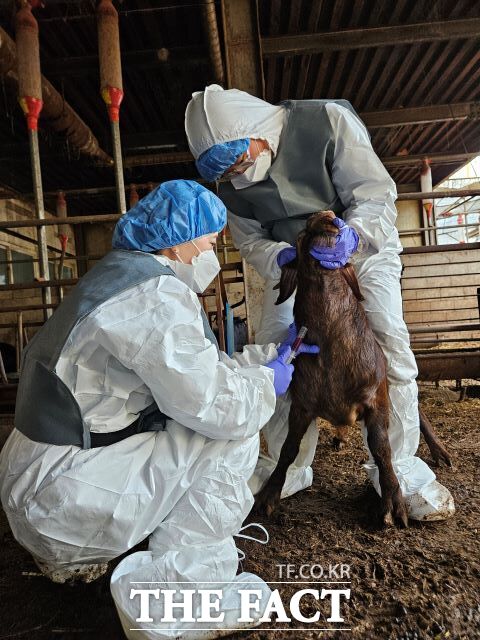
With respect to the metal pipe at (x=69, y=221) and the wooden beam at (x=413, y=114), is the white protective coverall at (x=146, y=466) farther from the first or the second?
the wooden beam at (x=413, y=114)

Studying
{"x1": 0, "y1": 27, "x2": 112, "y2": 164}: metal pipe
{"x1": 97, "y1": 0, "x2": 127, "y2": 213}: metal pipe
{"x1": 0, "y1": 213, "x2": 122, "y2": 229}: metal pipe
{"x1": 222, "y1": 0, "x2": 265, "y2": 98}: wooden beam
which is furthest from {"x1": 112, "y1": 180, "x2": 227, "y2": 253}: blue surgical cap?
{"x1": 0, "y1": 27, "x2": 112, "y2": 164}: metal pipe

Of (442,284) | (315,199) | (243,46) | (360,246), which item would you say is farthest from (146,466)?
(442,284)

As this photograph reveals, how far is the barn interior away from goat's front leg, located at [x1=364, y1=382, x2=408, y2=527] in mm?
105

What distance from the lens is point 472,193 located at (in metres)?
4.55

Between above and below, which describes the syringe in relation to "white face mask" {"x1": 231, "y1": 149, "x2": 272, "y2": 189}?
below

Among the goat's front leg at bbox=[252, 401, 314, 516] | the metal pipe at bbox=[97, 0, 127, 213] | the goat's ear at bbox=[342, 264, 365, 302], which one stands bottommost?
the goat's front leg at bbox=[252, 401, 314, 516]

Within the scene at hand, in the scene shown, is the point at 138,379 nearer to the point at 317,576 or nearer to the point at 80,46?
the point at 317,576

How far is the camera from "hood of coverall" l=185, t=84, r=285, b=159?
97.3 inches

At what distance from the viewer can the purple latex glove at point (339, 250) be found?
2.23 meters

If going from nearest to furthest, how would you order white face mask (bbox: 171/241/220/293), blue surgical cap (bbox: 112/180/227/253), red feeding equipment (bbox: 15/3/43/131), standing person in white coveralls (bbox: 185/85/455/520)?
blue surgical cap (bbox: 112/180/227/253) → white face mask (bbox: 171/241/220/293) → standing person in white coveralls (bbox: 185/85/455/520) → red feeding equipment (bbox: 15/3/43/131)

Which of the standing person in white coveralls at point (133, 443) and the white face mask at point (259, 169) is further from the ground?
the white face mask at point (259, 169)

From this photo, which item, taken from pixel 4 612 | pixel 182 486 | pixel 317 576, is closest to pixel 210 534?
pixel 182 486

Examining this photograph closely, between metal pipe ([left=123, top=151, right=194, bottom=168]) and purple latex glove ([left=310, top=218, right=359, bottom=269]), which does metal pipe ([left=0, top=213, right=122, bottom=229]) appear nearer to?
purple latex glove ([left=310, top=218, right=359, bottom=269])

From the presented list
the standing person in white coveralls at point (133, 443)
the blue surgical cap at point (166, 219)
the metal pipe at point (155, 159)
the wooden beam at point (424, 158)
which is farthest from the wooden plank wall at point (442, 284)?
the standing person in white coveralls at point (133, 443)
